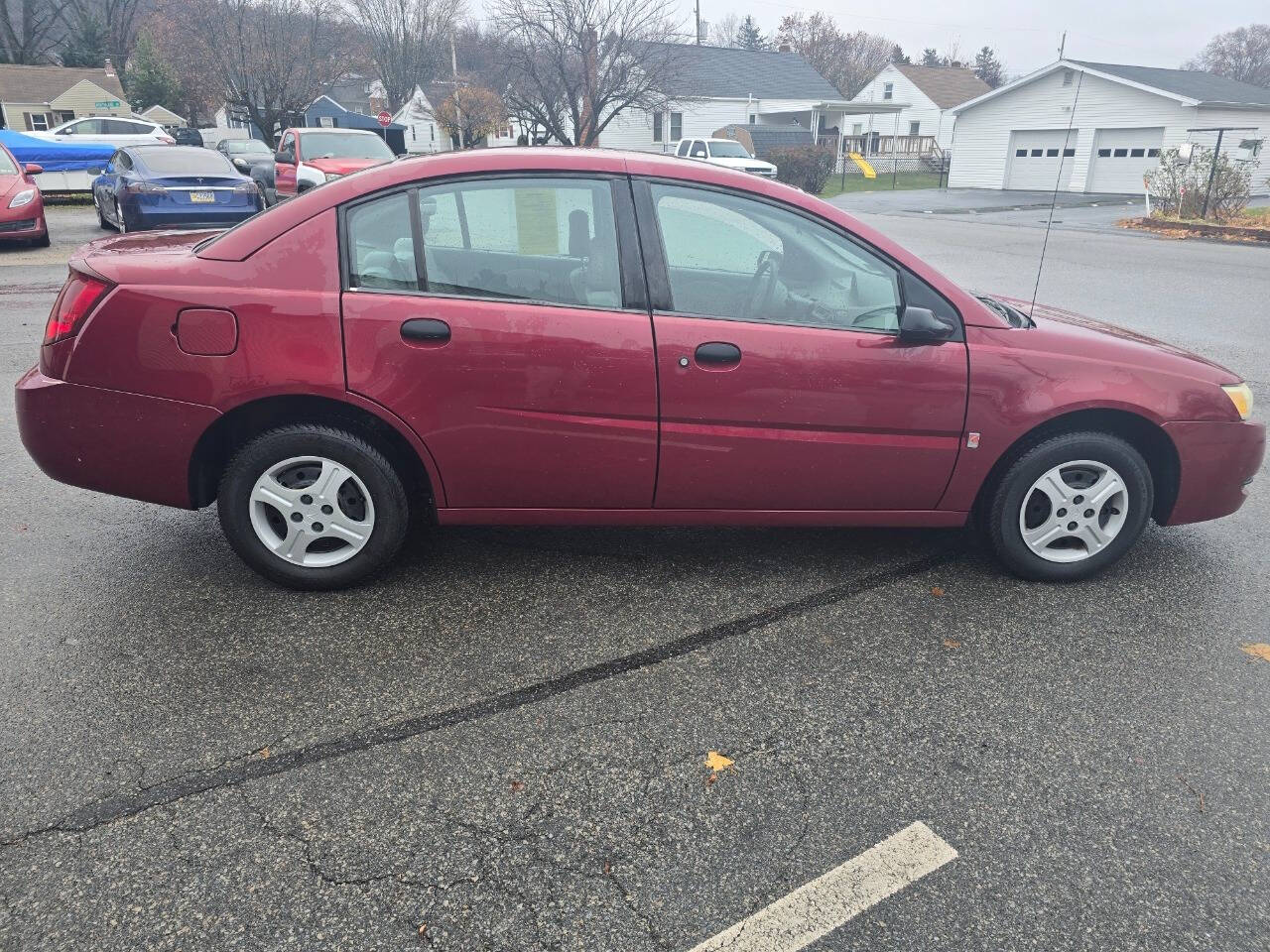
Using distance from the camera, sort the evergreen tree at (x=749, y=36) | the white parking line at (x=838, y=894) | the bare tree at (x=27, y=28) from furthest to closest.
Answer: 1. the evergreen tree at (x=749, y=36)
2. the bare tree at (x=27, y=28)
3. the white parking line at (x=838, y=894)

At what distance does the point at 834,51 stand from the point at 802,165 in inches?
2298

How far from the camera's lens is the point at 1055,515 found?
384 cm

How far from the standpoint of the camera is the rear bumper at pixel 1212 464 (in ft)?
12.6

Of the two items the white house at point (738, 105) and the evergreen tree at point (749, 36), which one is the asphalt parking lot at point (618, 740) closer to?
the white house at point (738, 105)

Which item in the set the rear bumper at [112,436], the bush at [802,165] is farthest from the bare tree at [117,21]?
the rear bumper at [112,436]

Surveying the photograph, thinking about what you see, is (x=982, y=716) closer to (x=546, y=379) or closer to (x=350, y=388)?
(x=546, y=379)

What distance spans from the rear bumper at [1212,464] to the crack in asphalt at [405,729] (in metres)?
1.33

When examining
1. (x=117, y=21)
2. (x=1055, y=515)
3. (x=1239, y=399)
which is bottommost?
(x=1055, y=515)

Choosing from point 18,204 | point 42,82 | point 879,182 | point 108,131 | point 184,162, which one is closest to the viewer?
point 18,204

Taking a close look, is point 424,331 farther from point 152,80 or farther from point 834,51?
point 834,51

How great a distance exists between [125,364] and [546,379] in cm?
153

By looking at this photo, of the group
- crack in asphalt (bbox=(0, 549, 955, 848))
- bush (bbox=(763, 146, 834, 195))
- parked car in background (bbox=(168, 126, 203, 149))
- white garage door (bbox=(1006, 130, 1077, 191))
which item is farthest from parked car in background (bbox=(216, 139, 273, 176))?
crack in asphalt (bbox=(0, 549, 955, 848))

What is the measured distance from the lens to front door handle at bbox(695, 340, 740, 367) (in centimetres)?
348

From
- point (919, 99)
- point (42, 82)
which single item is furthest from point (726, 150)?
point (42, 82)
